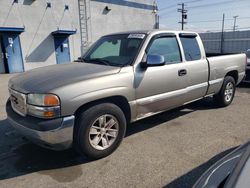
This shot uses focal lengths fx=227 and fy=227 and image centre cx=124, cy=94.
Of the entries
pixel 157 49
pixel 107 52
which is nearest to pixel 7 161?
pixel 107 52

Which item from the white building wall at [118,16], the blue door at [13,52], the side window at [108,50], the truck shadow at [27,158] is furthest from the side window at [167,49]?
the white building wall at [118,16]

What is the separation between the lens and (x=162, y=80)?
394cm

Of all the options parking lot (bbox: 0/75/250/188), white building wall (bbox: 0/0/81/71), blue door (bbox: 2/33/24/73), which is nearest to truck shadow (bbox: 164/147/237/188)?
parking lot (bbox: 0/75/250/188)

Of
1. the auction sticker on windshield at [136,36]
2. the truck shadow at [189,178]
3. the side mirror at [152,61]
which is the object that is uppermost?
the auction sticker on windshield at [136,36]

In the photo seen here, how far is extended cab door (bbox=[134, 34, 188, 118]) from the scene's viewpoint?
368cm

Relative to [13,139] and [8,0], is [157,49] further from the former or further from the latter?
[8,0]

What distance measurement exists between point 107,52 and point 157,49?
0.94m

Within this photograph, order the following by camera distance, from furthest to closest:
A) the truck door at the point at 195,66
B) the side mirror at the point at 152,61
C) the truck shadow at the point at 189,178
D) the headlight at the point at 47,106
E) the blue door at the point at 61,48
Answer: the blue door at the point at 61,48
the truck door at the point at 195,66
the side mirror at the point at 152,61
the headlight at the point at 47,106
the truck shadow at the point at 189,178

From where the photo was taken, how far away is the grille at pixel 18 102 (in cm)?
307

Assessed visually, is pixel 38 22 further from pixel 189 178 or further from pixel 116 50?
pixel 189 178

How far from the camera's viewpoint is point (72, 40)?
17.5 m

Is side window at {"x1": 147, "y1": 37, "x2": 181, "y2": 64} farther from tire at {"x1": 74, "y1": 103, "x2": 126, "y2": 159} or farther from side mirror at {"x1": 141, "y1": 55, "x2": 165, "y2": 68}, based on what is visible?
tire at {"x1": 74, "y1": 103, "x2": 126, "y2": 159}

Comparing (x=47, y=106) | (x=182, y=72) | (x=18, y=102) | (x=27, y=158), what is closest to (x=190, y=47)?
(x=182, y=72)

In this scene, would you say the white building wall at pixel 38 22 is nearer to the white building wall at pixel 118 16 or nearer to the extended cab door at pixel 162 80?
the white building wall at pixel 118 16
